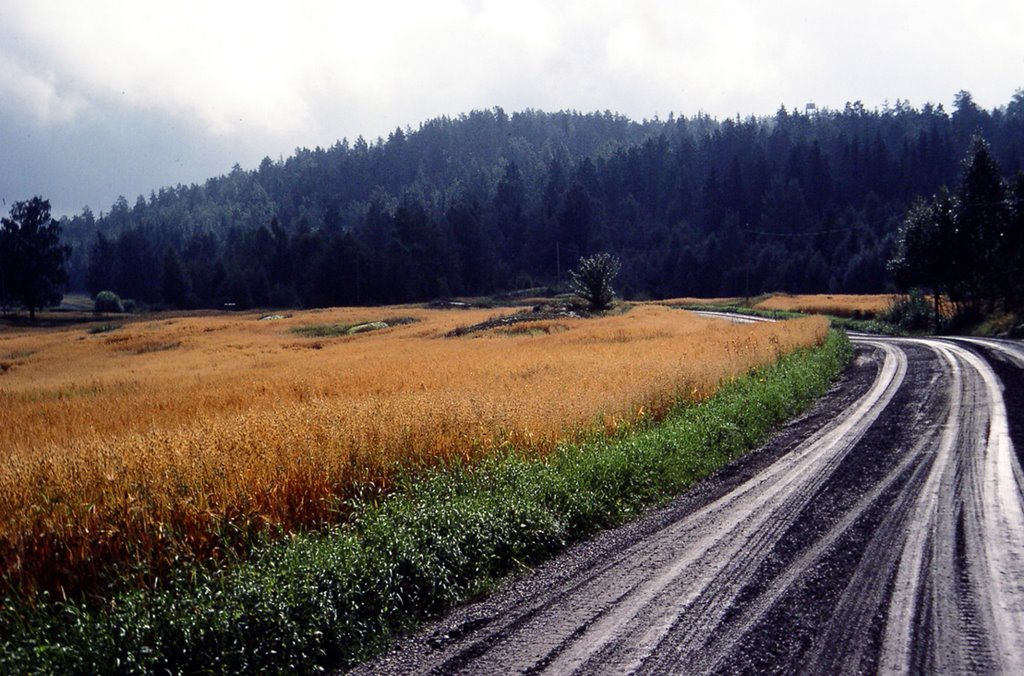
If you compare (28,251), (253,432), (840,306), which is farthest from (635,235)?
(253,432)

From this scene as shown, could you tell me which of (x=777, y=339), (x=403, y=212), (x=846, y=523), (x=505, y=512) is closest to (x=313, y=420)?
(x=505, y=512)

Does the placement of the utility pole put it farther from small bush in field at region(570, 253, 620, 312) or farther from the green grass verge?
the green grass verge

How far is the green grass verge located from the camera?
4.74 metres

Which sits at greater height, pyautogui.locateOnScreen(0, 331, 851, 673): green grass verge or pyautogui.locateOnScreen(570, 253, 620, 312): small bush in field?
pyautogui.locateOnScreen(570, 253, 620, 312): small bush in field

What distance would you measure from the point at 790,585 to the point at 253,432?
6.33 m

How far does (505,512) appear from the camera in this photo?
7039mm

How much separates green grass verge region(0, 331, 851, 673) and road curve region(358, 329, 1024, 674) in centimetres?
38

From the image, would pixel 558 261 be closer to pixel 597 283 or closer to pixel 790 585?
pixel 597 283

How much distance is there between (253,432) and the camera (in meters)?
8.68

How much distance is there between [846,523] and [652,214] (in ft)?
510

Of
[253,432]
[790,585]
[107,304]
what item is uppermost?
[107,304]

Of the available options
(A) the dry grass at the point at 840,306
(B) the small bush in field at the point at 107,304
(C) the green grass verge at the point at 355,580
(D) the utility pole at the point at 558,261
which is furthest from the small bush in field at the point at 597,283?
(B) the small bush in field at the point at 107,304

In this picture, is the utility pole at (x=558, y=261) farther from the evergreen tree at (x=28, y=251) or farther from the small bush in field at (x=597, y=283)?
the evergreen tree at (x=28, y=251)

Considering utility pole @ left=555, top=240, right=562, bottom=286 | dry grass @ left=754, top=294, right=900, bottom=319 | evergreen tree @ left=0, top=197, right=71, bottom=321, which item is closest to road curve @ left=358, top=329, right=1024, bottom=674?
dry grass @ left=754, top=294, right=900, bottom=319
